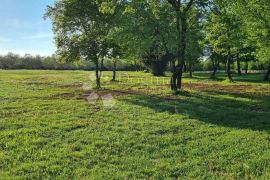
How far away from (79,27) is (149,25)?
33.1ft

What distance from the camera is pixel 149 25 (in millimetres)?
32438

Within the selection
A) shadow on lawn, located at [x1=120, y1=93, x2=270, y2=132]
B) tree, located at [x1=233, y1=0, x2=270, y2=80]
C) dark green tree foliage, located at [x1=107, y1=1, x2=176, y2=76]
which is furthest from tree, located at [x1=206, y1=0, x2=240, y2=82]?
shadow on lawn, located at [x1=120, y1=93, x2=270, y2=132]

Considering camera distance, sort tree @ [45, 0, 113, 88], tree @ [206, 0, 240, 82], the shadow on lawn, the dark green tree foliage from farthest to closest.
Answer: tree @ [45, 0, 113, 88] < tree @ [206, 0, 240, 82] < the dark green tree foliage < the shadow on lawn

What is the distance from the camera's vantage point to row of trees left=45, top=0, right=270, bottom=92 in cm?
3228

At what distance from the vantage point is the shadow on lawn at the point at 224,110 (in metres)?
17.6

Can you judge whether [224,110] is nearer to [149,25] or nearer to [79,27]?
[149,25]

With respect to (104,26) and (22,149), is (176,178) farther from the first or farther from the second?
(104,26)

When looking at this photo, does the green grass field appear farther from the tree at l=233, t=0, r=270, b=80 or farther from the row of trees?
the tree at l=233, t=0, r=270, b=80

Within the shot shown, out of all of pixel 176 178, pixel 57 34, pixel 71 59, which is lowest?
pixel 176 178

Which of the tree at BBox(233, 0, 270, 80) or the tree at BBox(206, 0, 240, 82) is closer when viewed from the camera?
the tree at BBox(233, 0, 270, 80)

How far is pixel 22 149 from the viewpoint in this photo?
12.0 metres

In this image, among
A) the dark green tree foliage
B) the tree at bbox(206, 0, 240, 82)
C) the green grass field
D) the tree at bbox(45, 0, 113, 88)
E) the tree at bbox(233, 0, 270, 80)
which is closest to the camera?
the green grass field

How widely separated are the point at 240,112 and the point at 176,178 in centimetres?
1240

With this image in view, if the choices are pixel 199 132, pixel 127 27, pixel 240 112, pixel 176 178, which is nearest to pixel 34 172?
pixel 176 178
